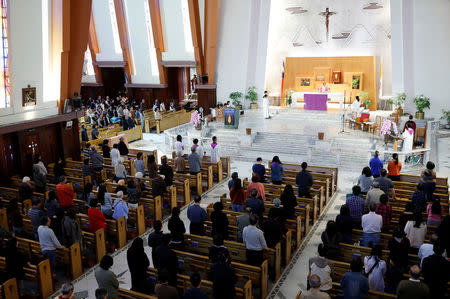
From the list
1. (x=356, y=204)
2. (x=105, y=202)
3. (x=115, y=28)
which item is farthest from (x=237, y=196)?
(x=115, y=28)

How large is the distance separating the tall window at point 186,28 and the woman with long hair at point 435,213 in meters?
18.5

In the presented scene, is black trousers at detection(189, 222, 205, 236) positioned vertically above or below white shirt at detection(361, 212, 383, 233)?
below

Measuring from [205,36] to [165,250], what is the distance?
18189 mm

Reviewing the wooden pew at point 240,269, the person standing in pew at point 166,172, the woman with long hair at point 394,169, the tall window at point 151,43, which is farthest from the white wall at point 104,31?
the wooden pew at point 240,269

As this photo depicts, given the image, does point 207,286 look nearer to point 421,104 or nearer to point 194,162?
point 194,162

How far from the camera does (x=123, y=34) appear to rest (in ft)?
79.8

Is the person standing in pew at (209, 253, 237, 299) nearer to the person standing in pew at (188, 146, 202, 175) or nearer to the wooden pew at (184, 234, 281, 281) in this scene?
the wooden pew at (184, 234, 281, 281)

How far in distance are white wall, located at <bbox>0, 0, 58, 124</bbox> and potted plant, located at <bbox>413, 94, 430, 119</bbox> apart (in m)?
16.1

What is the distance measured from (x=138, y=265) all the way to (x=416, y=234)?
4616 millimetres

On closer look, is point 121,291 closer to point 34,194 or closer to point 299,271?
point 299,271

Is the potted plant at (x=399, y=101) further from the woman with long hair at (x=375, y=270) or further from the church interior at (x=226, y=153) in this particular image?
the woman with long hair at (x=375, y=270)

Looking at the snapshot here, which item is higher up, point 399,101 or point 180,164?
point 399,101

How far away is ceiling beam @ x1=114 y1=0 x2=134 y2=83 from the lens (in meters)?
23.7

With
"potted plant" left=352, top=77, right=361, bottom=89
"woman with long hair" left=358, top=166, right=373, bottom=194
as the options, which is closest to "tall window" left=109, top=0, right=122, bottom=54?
"potted plant" left=352, top=77, right=361, bottom=89
